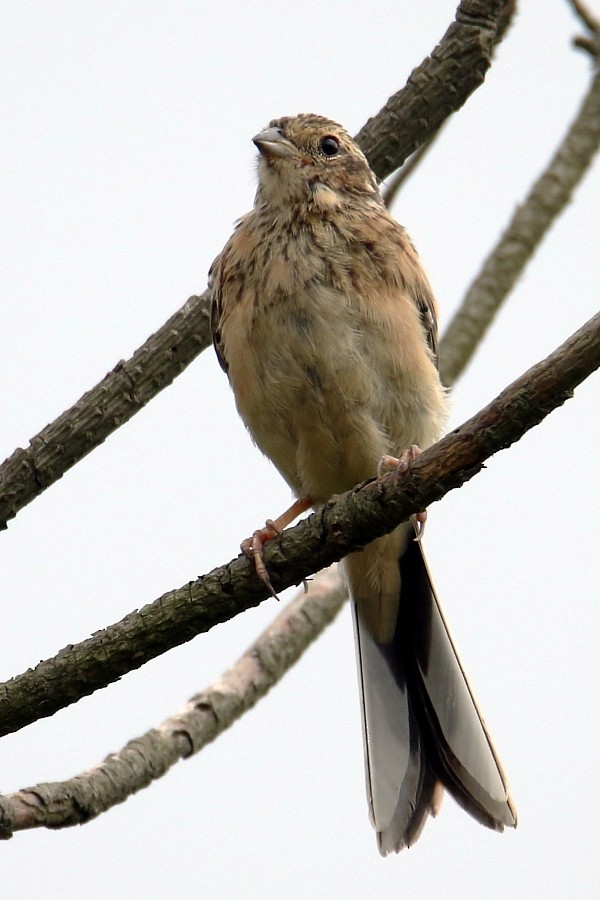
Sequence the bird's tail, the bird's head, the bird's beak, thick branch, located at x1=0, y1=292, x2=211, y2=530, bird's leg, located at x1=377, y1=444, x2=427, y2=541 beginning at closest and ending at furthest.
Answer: bird's leg, located at x1=377, y1=444, x2=427, y2=541
thick branch, located at x1=0, y1=292, x2=211, y2=530
the bird's tail
the bird's head
the bird's beak

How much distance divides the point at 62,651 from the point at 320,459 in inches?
69.3

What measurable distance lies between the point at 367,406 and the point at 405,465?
1.43 metres

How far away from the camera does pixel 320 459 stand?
4.96 m

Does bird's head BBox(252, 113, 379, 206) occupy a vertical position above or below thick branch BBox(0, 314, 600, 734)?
above

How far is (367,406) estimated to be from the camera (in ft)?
15.9

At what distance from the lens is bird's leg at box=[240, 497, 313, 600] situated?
3553mm

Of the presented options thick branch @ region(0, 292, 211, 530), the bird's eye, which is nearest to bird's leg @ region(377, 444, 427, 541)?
thick branch @ region(0, 292, 211, 530)

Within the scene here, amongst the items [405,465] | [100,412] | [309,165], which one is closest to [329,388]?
[100,412]

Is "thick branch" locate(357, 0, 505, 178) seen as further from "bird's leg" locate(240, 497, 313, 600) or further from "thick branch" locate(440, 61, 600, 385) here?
"bird's leg" locate(240, 497, 313, 600)

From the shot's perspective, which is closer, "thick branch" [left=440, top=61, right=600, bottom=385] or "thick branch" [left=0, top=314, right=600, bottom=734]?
"thick branch" [left=0, top=314, right=600, bottom=734]

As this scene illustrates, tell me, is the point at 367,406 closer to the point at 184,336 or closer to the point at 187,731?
the point at 184,336

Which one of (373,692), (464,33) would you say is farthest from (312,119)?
(373,692)

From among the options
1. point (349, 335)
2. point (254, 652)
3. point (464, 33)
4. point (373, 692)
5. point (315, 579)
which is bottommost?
point (373, 692)

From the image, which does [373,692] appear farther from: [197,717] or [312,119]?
[312,119]
